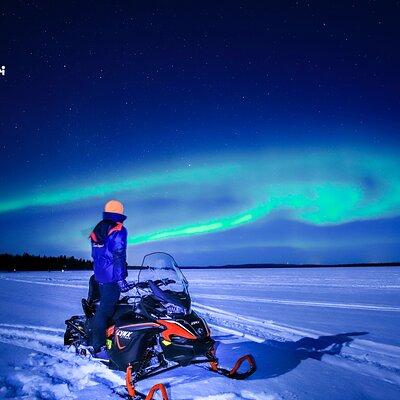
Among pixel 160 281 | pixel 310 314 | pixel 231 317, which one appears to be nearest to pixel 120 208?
pixel 160 281

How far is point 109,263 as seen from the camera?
15.4 feet

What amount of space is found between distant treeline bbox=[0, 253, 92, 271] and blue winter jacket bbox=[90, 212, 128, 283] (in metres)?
115

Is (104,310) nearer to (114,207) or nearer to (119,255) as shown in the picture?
(119,255)

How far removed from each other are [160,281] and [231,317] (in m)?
5.19

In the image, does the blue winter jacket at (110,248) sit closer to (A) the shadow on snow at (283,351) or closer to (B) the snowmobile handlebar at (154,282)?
(B) the snowmobile handlebar at (154,282)

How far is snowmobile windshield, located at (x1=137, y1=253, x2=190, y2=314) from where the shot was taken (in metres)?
4.21

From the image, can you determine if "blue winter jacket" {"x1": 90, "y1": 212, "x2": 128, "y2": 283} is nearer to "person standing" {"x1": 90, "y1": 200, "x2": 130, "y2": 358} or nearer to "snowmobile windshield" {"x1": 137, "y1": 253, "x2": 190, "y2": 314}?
"person standing" {"x1": 90, "y1": 200, "x2": 130, "y2": 358}

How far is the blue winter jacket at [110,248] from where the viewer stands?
15.1ft

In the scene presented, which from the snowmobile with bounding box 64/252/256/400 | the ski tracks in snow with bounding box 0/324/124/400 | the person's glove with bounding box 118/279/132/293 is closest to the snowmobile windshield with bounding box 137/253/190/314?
the snowmobile with bounding box 64/252/256/400

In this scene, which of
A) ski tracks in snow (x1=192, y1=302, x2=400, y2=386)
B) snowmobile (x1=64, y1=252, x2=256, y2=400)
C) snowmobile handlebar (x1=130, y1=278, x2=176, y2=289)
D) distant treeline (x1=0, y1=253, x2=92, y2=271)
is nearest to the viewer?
snowmobile (x1=64, y1=252, x2=256, y2=400)

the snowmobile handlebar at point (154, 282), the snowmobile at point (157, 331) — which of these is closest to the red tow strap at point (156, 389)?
the snowmobile at point (157, 331)

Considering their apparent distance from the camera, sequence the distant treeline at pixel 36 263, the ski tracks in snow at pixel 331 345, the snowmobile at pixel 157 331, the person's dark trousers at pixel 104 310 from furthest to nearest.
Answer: the distant treeline at pixel 36 263
the ski tracks in snow at pixel 331 345
the person's dark trousers at pixel 104 310
the snowmobile at pixel 157 331

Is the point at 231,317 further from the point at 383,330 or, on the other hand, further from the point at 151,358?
the point at 151,358

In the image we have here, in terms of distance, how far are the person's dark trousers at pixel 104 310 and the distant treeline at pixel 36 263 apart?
11505 centimetres
